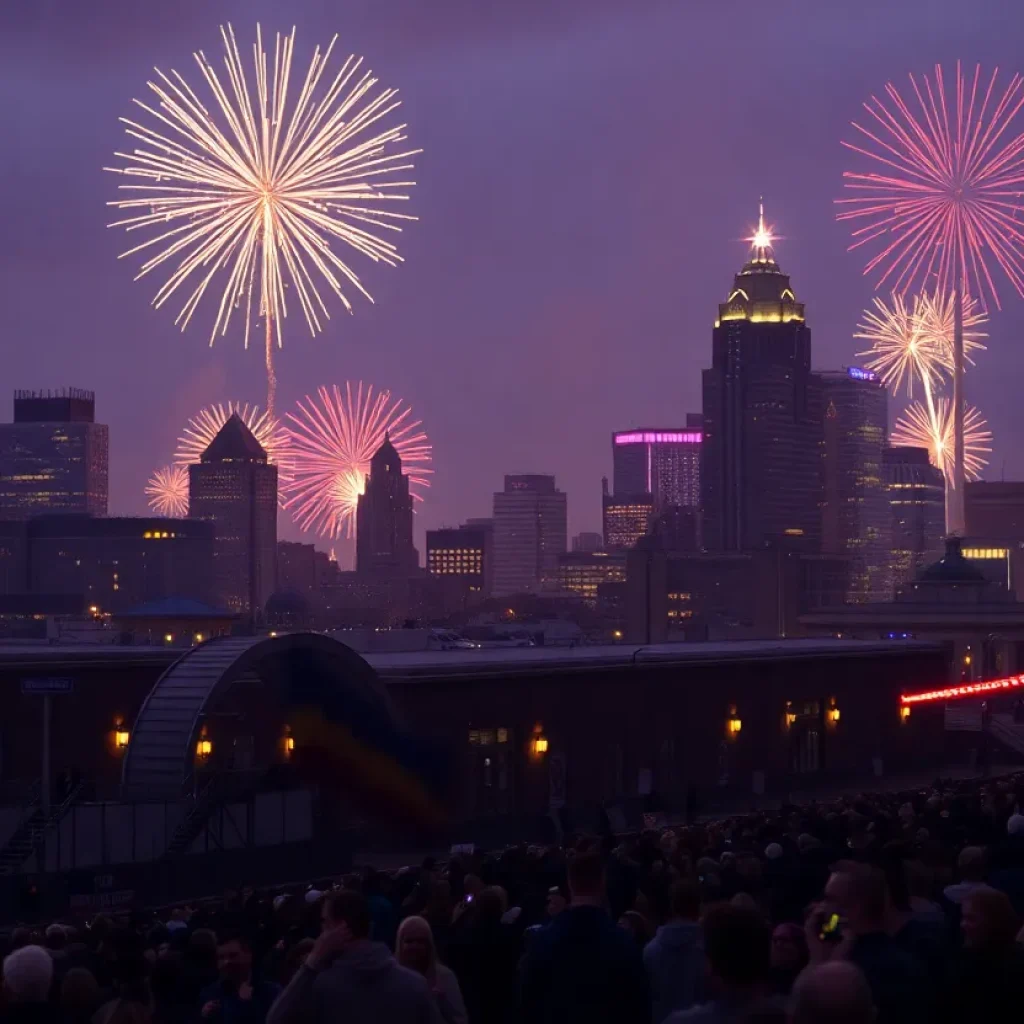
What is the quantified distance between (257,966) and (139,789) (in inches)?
1082

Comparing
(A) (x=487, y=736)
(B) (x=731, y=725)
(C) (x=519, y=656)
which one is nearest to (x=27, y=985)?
(A) (x=487, y=736)

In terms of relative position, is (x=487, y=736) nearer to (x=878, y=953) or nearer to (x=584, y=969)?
(x=584, y=969)

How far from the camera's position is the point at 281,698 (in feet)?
157

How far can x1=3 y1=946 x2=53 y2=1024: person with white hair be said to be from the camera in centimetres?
1041

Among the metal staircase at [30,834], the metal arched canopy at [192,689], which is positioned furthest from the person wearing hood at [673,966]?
the metal arched canopy at [192,689]

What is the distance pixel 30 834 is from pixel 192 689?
4825 millimetres

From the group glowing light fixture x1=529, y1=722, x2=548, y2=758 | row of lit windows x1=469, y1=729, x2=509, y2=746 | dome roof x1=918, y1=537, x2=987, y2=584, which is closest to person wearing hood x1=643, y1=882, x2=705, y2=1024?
row of lit windows x1=469, y1=729, x2=509, y2=746

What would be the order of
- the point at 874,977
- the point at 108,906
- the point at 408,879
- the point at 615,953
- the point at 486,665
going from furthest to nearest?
1. the point at 486,665
2. the point at 108,906
3. the point at 408,879
4. the point at 615,953
5. the point at 874,977

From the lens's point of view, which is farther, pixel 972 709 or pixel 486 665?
pixel 972 709

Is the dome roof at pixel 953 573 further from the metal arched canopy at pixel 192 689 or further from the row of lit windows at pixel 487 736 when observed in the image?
the metal arched canopy at pixel 192 689

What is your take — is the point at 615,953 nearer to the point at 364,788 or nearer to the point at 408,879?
the point at 408,879

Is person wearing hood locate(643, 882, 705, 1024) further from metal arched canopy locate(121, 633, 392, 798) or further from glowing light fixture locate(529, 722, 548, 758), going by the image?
glowing light fixture locate(529, 722, 548, 758)

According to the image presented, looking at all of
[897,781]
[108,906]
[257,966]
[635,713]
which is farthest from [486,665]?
[257,966]

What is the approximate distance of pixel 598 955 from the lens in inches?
401
